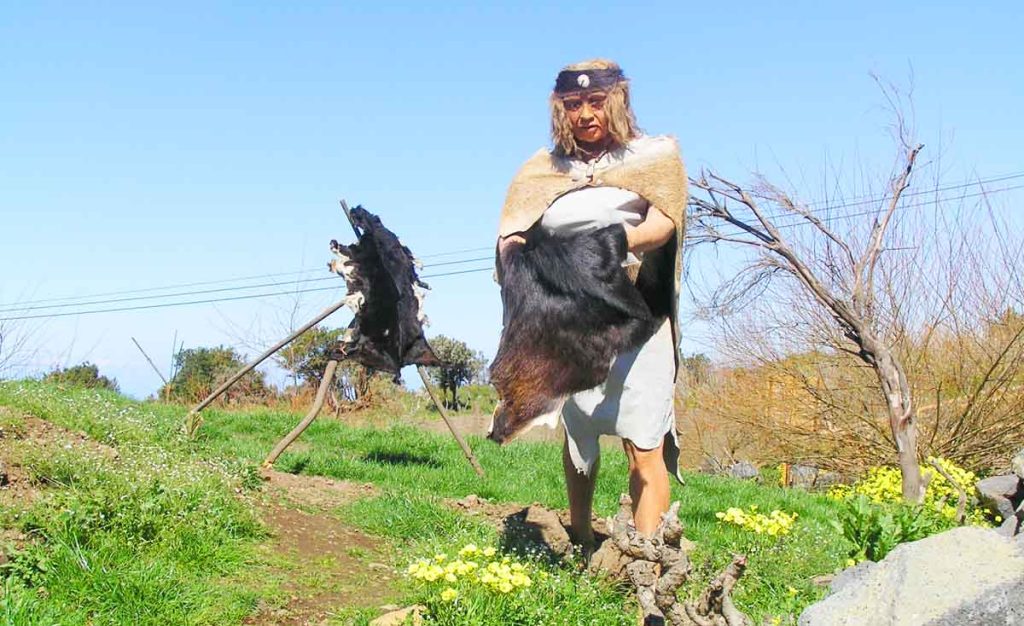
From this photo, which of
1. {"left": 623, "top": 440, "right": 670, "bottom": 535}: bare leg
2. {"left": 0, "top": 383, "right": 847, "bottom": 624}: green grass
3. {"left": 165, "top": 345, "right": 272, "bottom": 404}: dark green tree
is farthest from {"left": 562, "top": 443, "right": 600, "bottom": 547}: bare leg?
{"left": 165, "top": 345, "right": 272, "bottom": 404}: dark green tree

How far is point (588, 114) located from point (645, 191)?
42 centimetres

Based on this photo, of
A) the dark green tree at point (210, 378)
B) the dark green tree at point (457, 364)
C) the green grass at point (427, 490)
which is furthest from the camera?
the dark green tree at point (457, 364)

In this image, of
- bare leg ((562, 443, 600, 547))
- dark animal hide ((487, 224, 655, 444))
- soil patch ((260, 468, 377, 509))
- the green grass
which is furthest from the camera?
soil patch ((260, 468, 377, 509))

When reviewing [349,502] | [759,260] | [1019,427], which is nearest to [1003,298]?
[1019,427]

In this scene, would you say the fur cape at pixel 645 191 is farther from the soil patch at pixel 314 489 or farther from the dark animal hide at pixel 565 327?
the soil patch at pixel 314 489

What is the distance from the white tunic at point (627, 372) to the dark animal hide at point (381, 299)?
347 cm

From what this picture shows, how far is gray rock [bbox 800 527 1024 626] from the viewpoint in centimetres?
222

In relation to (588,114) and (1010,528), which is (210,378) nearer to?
(588,114)

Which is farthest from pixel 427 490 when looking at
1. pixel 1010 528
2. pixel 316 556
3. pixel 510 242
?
pixel 1010 528

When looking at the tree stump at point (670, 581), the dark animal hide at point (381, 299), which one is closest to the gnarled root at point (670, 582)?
the tree stump at point (670, 581)

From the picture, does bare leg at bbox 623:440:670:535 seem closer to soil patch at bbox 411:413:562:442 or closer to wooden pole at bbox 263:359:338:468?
wooden pole at bbox 263:359:338:468

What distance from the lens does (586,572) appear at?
4137mm

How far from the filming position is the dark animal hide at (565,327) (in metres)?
3.65

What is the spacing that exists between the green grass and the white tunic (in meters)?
0.70
